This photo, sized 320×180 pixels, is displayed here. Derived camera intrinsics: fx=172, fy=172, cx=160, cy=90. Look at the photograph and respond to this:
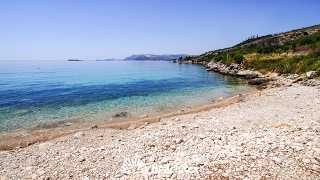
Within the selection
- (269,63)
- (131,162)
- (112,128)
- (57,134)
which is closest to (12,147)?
(57,134)

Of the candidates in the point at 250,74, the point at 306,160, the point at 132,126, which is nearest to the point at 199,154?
the point at 306,160

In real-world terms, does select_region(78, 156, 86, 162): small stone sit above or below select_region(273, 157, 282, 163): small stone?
below

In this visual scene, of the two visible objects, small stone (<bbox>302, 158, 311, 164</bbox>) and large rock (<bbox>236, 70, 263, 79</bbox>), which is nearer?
small stone (<bbox>302, 158, 311, 164</bbox>)

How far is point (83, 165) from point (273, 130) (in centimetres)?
1052

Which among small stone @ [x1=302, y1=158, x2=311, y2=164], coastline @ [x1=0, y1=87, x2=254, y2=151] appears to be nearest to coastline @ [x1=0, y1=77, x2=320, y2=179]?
small stone @ [x1=302, y1=158, x2=311, y2=164]

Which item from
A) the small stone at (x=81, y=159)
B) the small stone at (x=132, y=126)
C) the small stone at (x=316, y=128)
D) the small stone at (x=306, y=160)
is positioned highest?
the small stone at (x=316, y=128)

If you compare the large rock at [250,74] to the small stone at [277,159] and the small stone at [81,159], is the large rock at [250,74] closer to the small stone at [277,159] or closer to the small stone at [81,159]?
the small stone at [277,159]

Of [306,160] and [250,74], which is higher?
[250,74]

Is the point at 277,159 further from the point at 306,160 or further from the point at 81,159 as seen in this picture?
the point at 81,159

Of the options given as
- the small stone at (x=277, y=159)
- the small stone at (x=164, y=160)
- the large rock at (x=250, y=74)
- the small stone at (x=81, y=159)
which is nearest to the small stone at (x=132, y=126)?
the small stone at (x=81, y=159)

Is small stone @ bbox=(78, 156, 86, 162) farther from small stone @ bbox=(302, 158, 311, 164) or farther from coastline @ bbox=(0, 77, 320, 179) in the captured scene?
small stone @ bbox=(302, 158, 311, 164)

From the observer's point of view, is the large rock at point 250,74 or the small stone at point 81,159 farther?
the large rock at point 250,74

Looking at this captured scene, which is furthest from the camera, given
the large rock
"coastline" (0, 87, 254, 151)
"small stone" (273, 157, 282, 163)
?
the large rock

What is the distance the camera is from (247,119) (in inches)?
509
